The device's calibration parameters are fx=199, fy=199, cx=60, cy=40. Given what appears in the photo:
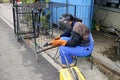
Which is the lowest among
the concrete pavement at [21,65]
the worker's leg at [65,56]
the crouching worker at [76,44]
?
the concrete pavement at [21,65]

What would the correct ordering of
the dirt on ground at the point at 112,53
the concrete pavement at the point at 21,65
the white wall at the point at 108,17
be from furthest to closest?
1. the white wall at the point at 108,17
2. the dirt on ground at the point at 112,53
3. the concrete pavement at the point at 21,65

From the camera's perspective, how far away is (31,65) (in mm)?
4754

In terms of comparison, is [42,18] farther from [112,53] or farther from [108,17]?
[112,53]

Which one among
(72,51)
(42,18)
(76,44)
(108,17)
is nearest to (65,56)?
(72,51)

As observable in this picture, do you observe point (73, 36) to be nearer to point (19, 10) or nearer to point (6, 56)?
point (6, 56)

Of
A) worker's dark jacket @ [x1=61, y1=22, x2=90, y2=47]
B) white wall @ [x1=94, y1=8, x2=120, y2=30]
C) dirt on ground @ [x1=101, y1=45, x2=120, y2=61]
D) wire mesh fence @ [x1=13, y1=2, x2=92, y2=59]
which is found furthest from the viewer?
white wall @ [x1=94, y1=8, x2=120, y2=30]

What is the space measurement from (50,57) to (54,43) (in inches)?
Answer: 44.8

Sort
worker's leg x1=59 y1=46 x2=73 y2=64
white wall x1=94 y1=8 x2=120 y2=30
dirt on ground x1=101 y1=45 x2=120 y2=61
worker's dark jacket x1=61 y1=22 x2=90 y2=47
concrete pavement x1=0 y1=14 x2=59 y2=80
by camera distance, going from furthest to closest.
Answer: white wall x1=94 y1=8 x2=120 y2=30 < dirt on ground x1=101 y1=45 x2=120 y2=61 < concrete pavement x1=0 y1=14 x2=59 y2=80 < worker's leg x1=59 y1=46 x2=73 y2=64 < worker's dark jacket x1=61 y1=22 x2=90 y2=47

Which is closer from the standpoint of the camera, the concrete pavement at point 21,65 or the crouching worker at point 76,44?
the crouching worker at point 76,44

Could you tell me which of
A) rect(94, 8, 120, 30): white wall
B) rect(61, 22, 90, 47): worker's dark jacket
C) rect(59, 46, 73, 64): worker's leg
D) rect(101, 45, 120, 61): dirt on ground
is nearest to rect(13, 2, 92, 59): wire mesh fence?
rect(101, 45, 120, 61): dirt on ground

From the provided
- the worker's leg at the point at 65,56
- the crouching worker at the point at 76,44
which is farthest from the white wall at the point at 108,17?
the worker's leg at the point at 65,56

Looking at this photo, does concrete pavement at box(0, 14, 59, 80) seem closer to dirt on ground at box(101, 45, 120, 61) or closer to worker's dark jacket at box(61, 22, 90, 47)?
worker's dark jacket at box(61, 22, 90, 47)

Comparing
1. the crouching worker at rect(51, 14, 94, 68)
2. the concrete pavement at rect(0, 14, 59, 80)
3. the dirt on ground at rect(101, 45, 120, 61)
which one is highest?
the crouching worker at rect(51, 14, 94, 68)

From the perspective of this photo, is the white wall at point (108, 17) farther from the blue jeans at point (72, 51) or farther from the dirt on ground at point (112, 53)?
the blue jeans at point (72, 51)
